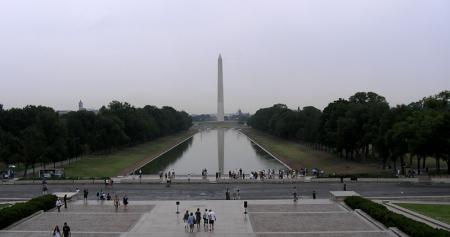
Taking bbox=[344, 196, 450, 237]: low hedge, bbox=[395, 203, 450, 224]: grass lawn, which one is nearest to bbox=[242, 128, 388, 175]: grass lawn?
bbox=[395, 203, 450, 224]: grass lawn

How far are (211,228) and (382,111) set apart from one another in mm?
54334

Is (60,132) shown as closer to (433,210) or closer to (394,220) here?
(433,210)

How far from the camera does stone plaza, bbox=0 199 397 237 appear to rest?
30.7m

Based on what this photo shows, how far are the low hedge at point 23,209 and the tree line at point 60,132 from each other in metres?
29.7

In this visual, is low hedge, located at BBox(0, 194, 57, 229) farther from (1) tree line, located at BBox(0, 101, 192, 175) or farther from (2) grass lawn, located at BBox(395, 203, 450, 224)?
(1) tree line, located at BBox(0, 101, 192, 175)

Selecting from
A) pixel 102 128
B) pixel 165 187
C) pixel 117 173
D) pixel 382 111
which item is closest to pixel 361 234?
pixel 165 187

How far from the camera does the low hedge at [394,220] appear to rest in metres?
26.3

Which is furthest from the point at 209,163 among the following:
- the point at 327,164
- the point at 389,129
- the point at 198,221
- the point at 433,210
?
the point at 198,221

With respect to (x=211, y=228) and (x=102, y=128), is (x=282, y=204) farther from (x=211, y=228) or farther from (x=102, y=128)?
(x=102, y=128)

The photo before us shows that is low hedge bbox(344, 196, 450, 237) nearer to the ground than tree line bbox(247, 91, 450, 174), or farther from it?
nearer to the ground

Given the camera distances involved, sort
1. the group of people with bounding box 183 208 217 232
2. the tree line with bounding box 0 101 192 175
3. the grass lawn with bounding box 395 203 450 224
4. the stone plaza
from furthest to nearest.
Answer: the tree line with bounding box 0 101 192 175
the grass lawn with bounding box 395 203 450 224
the stone plaza
the group of people with bounding box 183 208 217 232

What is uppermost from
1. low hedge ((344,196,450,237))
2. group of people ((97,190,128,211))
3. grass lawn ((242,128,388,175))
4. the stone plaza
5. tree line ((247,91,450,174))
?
tree line ((247,91,450,174))

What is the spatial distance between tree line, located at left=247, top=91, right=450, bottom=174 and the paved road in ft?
35.0

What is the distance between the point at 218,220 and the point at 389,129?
139 feet
